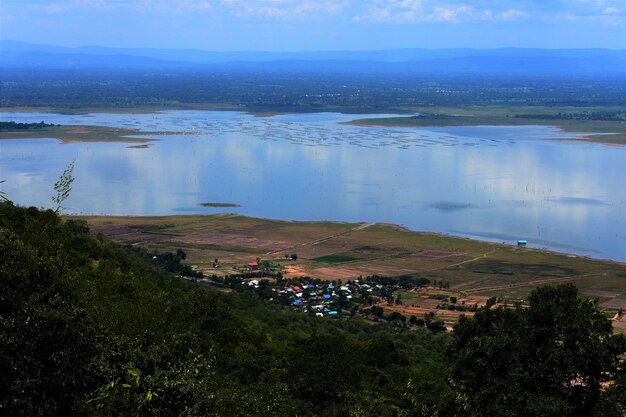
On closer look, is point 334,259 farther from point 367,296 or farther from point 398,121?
point 398,121

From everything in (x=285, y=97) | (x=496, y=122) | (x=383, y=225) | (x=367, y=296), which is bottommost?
(x=367, y=296)

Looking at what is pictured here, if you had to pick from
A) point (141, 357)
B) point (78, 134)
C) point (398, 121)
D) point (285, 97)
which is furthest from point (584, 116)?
point (141, 357)

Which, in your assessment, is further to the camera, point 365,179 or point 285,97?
point 285,97

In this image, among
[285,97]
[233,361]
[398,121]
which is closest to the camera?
[233,361]

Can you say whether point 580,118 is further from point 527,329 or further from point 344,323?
point 527,329

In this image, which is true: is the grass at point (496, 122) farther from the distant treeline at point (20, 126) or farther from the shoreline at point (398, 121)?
the distant treeline at point (20, 126)

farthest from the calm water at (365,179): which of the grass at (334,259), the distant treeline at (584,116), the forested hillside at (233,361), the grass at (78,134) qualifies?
the forested hillside at (233,361)

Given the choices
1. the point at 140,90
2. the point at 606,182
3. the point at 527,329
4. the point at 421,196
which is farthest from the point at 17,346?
the point at 140,90
